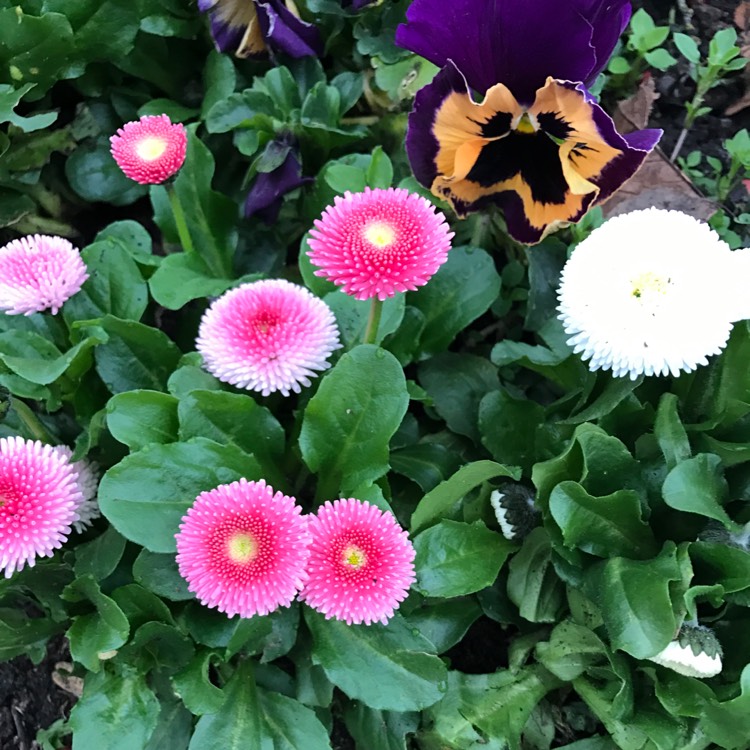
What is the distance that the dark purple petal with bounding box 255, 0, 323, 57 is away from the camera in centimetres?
149

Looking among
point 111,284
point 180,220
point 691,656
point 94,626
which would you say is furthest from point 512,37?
point 94,626

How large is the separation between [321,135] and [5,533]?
37.4 inches

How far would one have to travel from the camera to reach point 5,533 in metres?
1.02

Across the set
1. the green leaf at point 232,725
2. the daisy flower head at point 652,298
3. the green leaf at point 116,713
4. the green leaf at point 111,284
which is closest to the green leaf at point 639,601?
the daisy flower head at point 652,298

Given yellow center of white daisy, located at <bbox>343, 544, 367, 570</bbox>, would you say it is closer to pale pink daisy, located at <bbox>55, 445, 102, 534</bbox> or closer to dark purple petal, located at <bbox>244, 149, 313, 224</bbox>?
pale pink daisy, located at <bbox>55, 445, 102, 534</bbox>

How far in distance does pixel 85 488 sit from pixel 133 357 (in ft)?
0.74

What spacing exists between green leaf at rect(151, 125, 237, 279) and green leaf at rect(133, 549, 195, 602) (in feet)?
1.88

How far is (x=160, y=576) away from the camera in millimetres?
1158

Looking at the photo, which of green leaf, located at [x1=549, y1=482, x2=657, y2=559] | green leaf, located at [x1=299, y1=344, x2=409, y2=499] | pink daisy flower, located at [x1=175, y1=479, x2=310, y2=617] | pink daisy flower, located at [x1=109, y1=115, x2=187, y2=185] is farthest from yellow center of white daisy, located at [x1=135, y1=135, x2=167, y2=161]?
green leaf, located at [x1=549, y1=482, x2=657, y2=559]

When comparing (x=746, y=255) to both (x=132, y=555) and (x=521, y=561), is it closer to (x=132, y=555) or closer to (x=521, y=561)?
(x=521, y=561)

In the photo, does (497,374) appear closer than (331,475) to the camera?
No

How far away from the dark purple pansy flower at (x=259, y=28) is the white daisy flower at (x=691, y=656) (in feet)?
4.12

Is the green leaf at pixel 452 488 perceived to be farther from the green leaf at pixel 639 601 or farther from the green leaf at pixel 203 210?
the green leaf at pixel 203 210

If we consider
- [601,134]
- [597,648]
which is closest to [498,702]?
[597,648]
